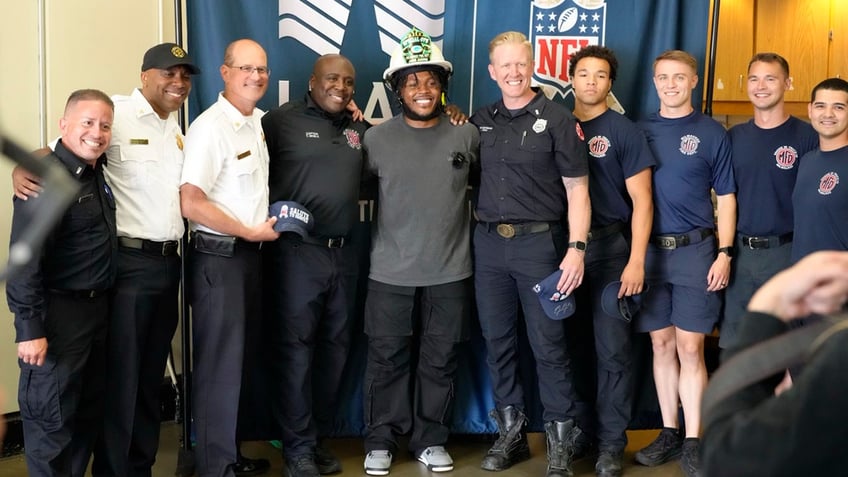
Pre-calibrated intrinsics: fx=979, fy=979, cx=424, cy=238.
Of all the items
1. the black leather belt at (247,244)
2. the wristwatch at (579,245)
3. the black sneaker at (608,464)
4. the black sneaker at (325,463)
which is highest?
the wristwatch at (579,245)

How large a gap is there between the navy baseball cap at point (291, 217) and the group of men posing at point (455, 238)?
1 cm

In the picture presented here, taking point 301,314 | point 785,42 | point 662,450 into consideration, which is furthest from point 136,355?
point 785,42

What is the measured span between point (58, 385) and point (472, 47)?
2.34 metres

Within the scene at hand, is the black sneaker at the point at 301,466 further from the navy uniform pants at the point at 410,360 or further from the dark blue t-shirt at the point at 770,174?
the dark blue t-shirt at the point at 770,174

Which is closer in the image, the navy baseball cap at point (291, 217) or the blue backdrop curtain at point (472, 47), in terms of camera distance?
the navy baseball cap at point (291, 217)

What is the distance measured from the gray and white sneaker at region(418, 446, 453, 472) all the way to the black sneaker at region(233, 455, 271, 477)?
69cm

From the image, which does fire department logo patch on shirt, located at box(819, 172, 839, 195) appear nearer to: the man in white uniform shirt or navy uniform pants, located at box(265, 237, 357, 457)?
navy uniform pants, located at box(265, 237, 357, 457)

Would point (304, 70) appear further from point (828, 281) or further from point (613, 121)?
point (828, 281)

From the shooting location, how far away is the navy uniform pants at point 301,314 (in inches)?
159

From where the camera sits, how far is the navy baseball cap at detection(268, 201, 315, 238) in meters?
3.78

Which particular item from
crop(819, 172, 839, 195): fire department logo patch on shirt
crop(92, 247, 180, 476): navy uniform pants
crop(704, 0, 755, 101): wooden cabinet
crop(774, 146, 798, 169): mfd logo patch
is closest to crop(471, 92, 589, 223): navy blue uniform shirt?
crop(774, 146, 798, 169): mfd logo patch

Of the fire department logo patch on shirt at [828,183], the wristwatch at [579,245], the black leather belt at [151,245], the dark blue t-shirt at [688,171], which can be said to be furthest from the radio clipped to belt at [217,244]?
the fire department logo patch on shirt at [828,183]

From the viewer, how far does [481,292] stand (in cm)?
421

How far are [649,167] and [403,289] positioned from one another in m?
1.17
